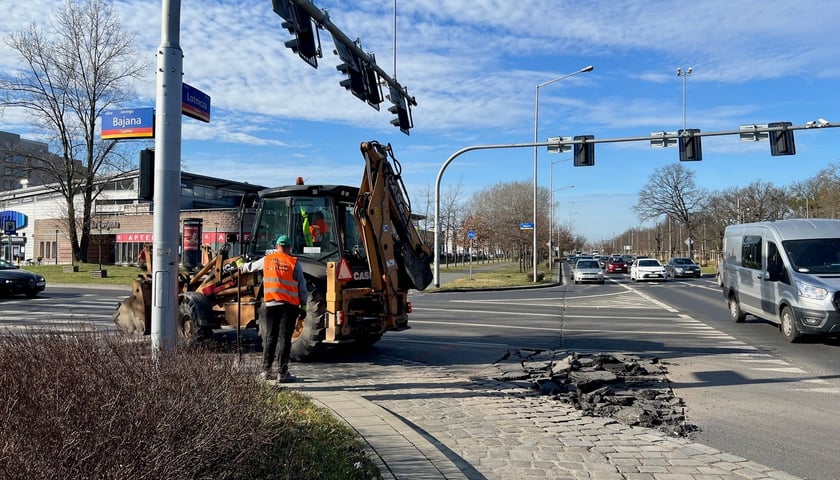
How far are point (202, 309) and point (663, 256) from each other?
363 feet

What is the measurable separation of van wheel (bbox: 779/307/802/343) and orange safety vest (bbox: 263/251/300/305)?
9.03 m

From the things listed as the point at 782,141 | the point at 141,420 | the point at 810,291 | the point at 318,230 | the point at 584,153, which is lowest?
the point at 141,420

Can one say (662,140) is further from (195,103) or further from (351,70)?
(195,103)

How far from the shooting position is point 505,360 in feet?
32.6

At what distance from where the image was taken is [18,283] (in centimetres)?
2244

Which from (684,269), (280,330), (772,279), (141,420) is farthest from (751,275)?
(684,269)

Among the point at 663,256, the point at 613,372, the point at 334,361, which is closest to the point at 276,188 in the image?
the point at 334,361

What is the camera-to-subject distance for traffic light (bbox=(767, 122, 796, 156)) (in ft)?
73.2

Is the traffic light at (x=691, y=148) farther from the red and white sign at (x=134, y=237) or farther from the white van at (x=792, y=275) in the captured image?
the red and white sign at (x=134, y=237)

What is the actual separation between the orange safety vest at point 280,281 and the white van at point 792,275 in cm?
898

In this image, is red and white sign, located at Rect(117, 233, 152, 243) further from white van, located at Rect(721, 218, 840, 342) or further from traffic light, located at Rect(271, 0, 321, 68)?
white van, located at Rect(721, 218, 840, 342)

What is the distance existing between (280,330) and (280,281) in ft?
2.02

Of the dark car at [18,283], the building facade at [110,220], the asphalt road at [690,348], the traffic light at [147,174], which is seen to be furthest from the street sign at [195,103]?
the building facade at [110,220]

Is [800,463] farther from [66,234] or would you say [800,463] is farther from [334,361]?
[66,234]
